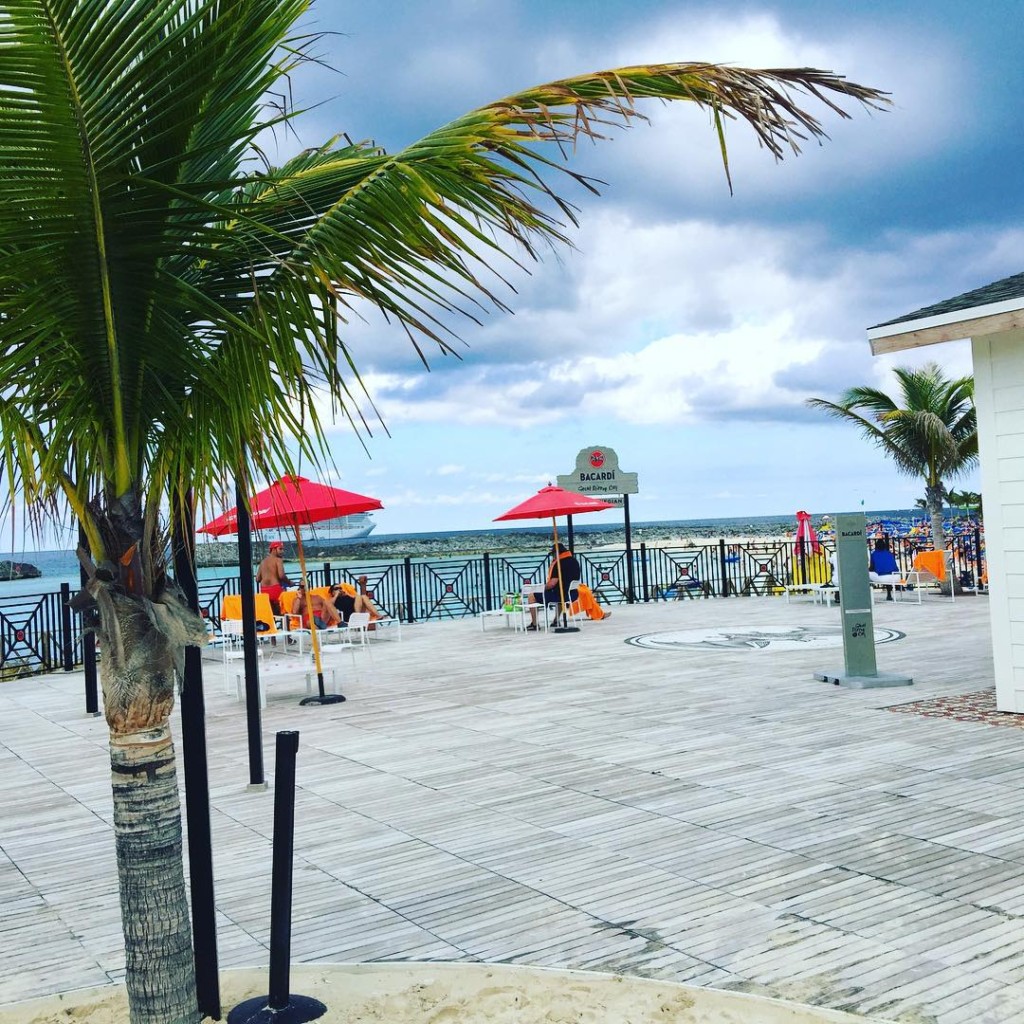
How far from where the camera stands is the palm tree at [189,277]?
237cm

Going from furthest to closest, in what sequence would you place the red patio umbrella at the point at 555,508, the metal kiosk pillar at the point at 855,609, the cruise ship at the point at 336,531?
the red patio umbrella at the point at 555,508 < the metal kiosk pillar at the point at 855,609 < the cruise ship at the point at 336,531

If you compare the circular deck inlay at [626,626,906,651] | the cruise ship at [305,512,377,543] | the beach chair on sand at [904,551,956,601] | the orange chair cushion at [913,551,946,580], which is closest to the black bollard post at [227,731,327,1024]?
the cruise ship at [305,512,377,543]

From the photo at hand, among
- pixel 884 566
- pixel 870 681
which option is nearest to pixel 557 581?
pixel 884 566

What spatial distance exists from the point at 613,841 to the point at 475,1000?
191cm

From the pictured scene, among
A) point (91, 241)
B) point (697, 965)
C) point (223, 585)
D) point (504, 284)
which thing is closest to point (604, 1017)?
point (697, 965)

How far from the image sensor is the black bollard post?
3078 mm

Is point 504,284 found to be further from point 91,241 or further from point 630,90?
point 91,241

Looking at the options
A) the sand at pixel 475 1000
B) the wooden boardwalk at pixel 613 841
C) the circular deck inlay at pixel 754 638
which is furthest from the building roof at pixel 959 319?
the sand at pixel 475 1000

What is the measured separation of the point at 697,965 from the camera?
3535mm

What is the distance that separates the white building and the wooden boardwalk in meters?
0.94

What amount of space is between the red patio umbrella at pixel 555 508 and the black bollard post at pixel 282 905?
12.6m

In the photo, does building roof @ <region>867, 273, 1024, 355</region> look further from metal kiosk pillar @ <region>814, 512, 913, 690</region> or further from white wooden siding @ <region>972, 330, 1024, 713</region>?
metal kiosk pillar @ <region>814, 512, 913, 690</region>

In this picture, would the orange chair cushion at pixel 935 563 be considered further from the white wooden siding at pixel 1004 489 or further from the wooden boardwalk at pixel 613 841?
the white wooden siding at pixel 1004 489

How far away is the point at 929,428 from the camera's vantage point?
1973cm
